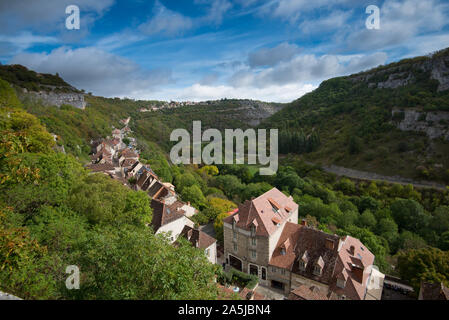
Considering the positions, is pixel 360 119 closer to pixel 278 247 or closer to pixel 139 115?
pixel 278 247

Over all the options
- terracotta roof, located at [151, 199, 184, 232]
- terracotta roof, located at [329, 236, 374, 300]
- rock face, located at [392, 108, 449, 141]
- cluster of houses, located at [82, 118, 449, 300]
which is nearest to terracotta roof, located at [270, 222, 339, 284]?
cluster of houses, located at [82, 118, 449, 300]

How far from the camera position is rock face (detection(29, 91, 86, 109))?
175 ft

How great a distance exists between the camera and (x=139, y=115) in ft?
357

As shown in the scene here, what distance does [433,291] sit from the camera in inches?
740

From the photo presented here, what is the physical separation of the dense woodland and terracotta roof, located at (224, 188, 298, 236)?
20.2ft

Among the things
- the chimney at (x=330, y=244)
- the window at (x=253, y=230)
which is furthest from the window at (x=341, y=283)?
the window at (x=253, y=230)

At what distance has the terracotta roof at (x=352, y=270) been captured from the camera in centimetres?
1966

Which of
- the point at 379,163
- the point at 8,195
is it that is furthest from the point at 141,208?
the point at 379,163

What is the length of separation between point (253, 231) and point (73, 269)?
1633cm

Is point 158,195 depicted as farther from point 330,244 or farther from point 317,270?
point 330,244

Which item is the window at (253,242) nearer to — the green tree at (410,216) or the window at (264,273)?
the window at (264,273)

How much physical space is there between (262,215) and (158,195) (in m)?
15.6

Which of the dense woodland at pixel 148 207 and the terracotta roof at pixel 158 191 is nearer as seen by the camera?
the dense woodland at pixel 148 207

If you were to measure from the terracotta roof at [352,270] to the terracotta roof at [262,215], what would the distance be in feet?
20.5
